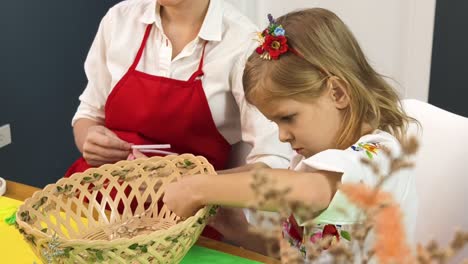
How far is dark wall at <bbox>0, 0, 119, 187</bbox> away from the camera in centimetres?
253

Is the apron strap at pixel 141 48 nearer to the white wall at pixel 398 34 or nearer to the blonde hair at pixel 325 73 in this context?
the blonde hair at pixel 325 73

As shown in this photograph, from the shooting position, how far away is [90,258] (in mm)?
871

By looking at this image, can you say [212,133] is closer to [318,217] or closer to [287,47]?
[287,47]

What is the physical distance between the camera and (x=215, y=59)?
149 centimetres

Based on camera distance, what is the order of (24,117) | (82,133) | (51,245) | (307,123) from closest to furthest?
(51,245) → (307,123) → (82,133) → (24,117)

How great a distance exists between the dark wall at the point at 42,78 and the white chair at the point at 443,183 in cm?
190

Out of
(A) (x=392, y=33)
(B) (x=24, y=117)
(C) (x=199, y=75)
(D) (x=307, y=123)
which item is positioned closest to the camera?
(D) (x=307, y=123)

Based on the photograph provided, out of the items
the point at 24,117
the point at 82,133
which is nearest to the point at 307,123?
the point at 82,133

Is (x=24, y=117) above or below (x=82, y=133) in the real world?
below

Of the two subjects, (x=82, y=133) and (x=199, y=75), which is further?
(x=82, y=133)

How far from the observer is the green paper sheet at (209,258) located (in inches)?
42.0

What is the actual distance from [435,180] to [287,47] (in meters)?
0.39

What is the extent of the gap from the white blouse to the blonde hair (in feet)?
1.01

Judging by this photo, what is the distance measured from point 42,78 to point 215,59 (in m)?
1.40
